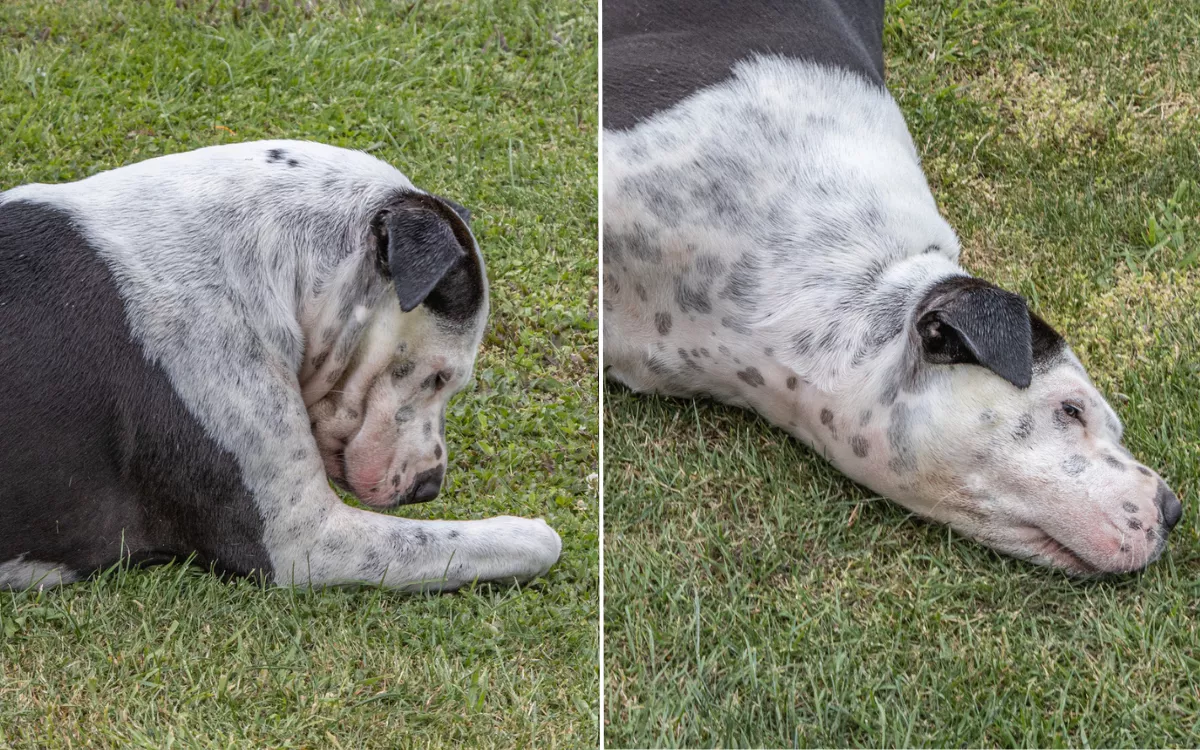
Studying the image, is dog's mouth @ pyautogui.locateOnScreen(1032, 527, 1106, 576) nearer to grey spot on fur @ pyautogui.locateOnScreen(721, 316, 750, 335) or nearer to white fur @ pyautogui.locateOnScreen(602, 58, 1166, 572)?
white fur @ pyautogui.locateOnScreen(602, 58, 1166, 572)

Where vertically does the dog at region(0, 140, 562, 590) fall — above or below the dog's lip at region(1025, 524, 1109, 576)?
above

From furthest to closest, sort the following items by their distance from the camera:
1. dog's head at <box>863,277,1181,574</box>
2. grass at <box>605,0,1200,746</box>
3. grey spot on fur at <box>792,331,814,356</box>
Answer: grey spot on fur at <box>792,331,814,356</box> < dog's head at <box>863,277,1181,574</box> < grass at <box>605,0,1200,746</box>

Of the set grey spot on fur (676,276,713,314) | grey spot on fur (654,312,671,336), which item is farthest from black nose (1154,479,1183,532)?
grey spot on fur (654,312,671,336)

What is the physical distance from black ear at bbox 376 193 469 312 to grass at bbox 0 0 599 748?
96cm

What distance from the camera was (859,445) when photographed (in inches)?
151

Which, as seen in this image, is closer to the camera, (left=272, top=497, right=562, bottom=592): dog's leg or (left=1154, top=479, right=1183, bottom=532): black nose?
(left=1154, top=479, right=1183, bottom=532): black nose

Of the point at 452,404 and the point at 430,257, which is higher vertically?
the point at 430,257

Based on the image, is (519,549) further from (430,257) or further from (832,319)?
(832,319)

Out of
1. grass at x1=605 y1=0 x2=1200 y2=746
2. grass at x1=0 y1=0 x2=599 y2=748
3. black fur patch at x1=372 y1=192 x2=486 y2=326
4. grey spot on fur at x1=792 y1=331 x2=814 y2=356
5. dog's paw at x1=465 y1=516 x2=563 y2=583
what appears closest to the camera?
grass at x1=605 y1=0 x2=1200 y2=746

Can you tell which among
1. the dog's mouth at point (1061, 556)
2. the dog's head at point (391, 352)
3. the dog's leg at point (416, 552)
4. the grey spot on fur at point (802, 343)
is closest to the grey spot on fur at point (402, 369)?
the dog's head at point (391, 352)

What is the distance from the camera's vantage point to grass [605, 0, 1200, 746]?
3.20m

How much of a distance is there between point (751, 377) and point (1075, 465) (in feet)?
3.19

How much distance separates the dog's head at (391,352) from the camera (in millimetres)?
3953

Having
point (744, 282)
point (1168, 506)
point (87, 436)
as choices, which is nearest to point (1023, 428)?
point (1168, 506)
